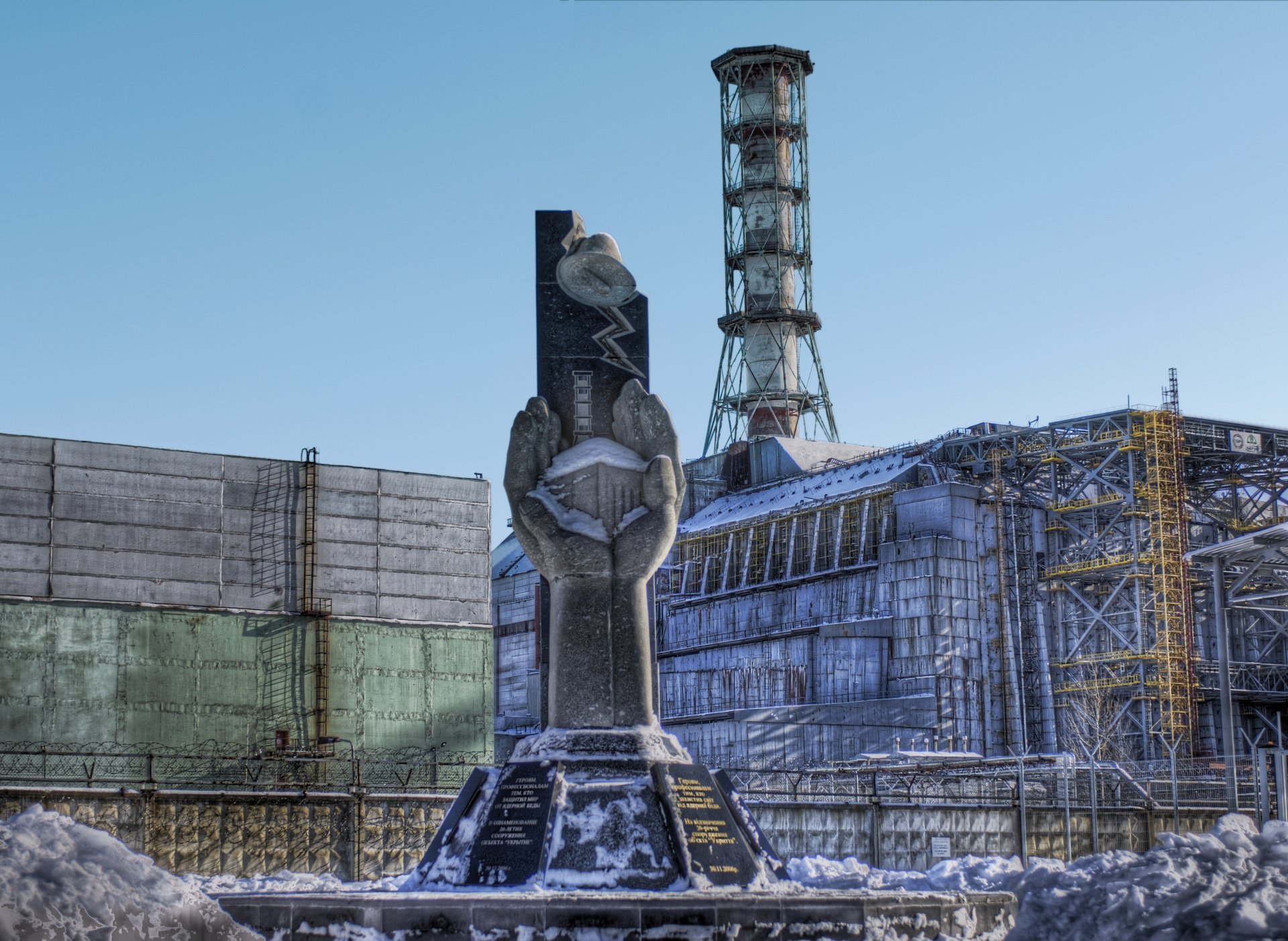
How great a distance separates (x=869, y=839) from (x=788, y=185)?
64520mm

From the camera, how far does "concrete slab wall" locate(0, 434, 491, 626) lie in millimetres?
44500

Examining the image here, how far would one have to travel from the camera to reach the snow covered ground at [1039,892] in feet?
38.6

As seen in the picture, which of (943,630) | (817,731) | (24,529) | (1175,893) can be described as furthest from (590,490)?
(943,630)

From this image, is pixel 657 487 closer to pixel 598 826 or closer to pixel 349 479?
pixel 598 826

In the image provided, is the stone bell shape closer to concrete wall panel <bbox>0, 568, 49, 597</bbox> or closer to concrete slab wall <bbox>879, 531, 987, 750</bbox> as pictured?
concrete wall panel <bbox>0, 568, 49, 597</bbox>

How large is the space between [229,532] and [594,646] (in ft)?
103

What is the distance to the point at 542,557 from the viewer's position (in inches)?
675

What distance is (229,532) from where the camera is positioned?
153ft

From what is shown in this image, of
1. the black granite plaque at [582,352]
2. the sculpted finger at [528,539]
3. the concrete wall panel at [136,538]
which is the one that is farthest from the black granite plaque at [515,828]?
the concrete wall panel at [136,538]

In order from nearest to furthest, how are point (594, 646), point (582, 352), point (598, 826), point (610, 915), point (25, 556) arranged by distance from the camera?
point (610, 915), point (598, 826), point (594, 646), point (582, 352), point (25, 556)

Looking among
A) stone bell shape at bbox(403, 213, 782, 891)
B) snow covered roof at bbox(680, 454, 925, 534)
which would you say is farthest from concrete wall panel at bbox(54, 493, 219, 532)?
stone bell shape at bbox(403, 213, 782, 891)

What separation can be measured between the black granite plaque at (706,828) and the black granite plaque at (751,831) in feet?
0.39

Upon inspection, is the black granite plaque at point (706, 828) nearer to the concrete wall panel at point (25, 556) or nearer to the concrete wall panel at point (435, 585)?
the concrete wall panel at point (25, 556)

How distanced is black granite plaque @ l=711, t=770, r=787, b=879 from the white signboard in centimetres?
5101
